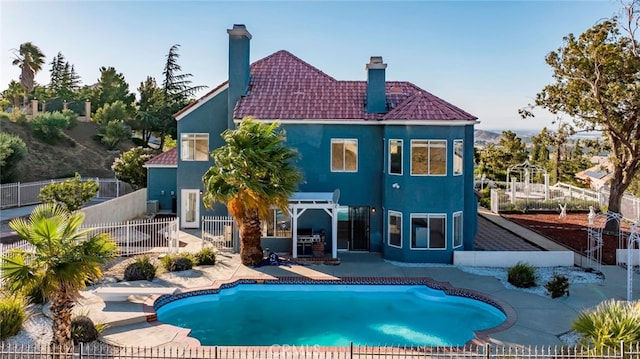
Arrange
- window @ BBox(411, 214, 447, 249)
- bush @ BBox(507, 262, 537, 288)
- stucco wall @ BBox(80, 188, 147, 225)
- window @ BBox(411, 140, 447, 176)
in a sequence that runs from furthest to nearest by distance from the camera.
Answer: stucco wall @ BBox(80, 188, 147, 225) < window @ BBox(411, 214, 447, 249) < window @ BBox(411, 140, 447, 176) < bush @ BBox(507, 262, 537, 288)

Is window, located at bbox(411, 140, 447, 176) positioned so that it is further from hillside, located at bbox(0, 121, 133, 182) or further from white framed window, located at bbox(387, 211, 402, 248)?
hillside, located at bbox(0, 121, 133, 182)

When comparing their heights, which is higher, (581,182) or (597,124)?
(597,124)

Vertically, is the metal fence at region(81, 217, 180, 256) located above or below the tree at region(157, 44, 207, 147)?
below

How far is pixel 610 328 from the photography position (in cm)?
1010

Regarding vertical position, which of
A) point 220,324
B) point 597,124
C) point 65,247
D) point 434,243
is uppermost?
point 597,124

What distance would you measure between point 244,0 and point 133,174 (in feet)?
59.3

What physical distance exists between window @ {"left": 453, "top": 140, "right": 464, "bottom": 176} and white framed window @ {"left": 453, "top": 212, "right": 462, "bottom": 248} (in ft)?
6.40

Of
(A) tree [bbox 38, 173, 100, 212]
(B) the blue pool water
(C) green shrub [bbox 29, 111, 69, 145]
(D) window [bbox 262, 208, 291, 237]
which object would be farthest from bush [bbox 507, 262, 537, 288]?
(C) green shrub [bbox 29, 111, 69, 145]

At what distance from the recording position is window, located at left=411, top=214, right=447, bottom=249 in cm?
2109

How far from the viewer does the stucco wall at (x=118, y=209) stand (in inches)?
935

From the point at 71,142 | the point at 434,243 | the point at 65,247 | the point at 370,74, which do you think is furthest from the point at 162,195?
the point at 71,142

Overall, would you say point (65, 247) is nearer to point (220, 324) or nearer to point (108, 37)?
point (220, 324)

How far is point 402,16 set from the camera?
24.2 m

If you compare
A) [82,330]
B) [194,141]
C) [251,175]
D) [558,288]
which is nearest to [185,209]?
[194,141]
